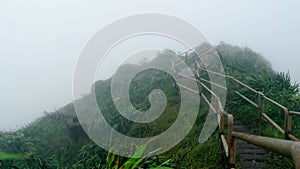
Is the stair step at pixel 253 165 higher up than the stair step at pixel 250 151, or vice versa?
the stair step at pixel 250 151

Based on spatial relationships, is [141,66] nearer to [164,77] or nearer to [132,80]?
[132,80]

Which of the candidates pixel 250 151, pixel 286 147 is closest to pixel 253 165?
pixel 250 151

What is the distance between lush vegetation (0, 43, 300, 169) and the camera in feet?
12.6

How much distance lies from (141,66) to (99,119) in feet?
21.6

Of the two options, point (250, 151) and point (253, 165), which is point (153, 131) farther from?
point (253, 165)

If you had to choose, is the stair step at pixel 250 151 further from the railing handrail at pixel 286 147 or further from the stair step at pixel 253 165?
the railing handrail at pixel 286 147

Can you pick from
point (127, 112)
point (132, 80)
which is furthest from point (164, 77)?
point (127, 112)

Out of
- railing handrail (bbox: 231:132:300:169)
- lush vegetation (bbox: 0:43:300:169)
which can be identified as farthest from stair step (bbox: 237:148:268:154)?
railing handrail (bbox: 231:132:300:169)

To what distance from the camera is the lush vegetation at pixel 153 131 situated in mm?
3850

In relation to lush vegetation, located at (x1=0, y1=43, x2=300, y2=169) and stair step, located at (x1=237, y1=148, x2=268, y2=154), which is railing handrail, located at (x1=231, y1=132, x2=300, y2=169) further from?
stair step, located at (x1=237, y1=148, x2=268, y2=154)

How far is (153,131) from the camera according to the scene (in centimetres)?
646

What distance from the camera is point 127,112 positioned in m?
8.06

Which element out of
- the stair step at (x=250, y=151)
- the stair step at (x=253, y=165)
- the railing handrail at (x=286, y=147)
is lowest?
the stair step at (x=253, y=165)

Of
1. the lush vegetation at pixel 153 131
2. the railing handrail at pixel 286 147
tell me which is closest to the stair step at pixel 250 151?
the lush vegetation at pixel 153 131
